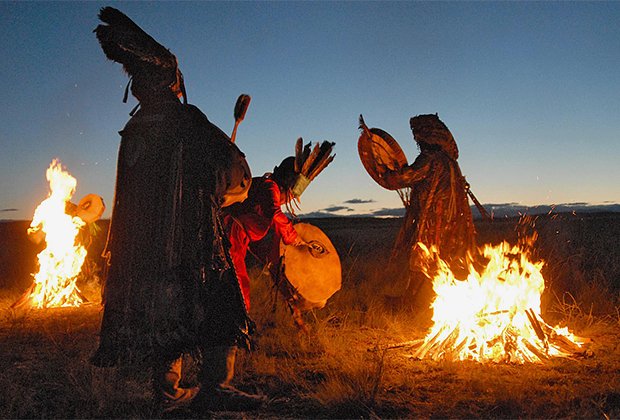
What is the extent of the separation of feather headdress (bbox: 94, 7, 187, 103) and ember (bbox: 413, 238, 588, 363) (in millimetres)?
3173

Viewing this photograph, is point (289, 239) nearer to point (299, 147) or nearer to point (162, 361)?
point (299, 147)

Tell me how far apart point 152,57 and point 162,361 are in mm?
1886

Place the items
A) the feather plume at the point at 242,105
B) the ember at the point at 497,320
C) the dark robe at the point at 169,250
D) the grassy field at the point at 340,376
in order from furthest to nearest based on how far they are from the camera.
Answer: the ember at the point at 497,320, the feather plume at the point at 242,105, the grassy field at the point at 340,376, the dark robe at the point at 169,250

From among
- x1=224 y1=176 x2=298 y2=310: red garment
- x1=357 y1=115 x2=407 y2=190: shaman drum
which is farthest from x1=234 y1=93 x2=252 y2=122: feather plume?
x1=357 y1=115 x2=407 y2=190: shaman drum

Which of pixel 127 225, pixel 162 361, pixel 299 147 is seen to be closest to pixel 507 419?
pixel 162 361

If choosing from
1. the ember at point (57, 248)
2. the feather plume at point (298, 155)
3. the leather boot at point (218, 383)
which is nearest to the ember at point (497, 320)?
the feather plume at point (298, 155)

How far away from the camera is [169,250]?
3.44 m

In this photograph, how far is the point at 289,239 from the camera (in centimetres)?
535

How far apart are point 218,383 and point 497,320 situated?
2796mm

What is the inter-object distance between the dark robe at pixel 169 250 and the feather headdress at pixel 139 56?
0.17m

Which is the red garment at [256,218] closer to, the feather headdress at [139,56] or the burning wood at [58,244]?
the feather headdress at [139,56]

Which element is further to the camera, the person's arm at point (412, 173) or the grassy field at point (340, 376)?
the person's arm at point (412, 173)

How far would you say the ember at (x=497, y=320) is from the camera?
505 centimetres

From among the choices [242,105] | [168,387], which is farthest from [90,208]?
[168,387]
